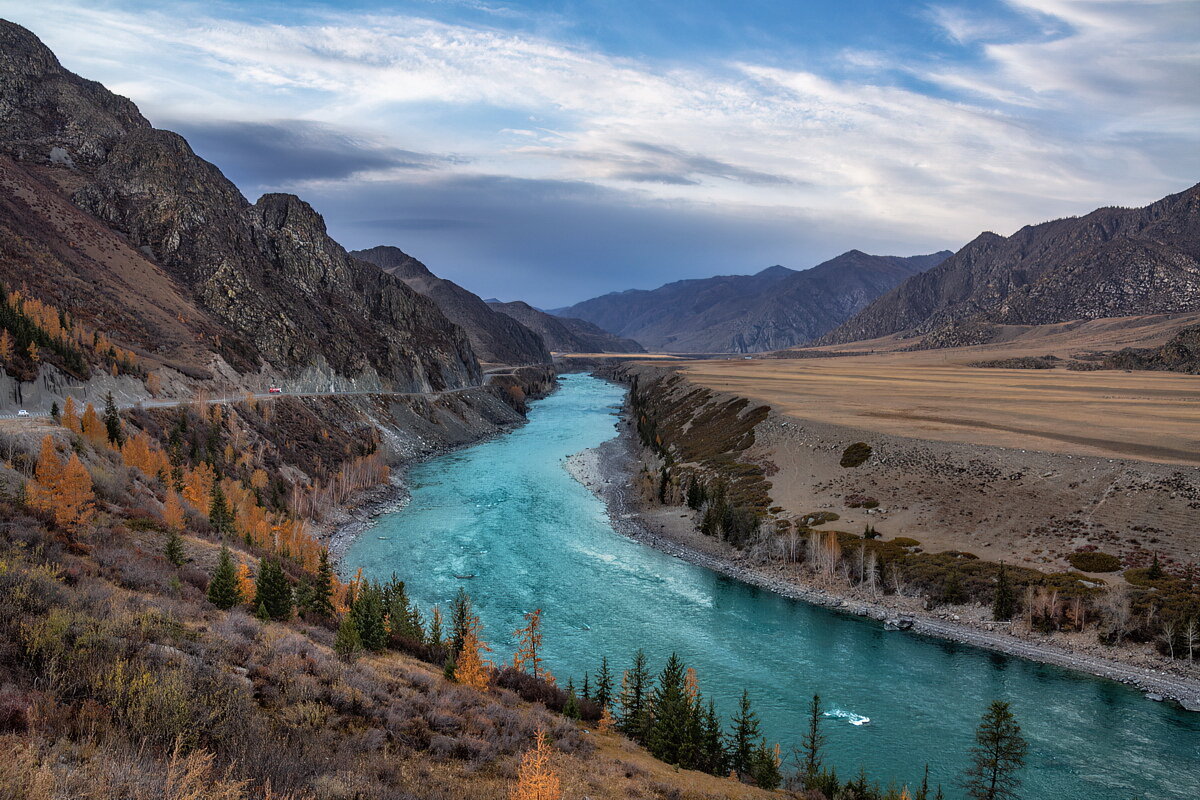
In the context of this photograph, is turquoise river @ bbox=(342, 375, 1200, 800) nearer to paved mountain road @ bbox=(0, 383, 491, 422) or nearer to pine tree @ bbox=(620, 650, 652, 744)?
pine tree @ bbox=(620, 650, 652, 744)

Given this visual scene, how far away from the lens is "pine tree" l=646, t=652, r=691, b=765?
25688 millimetres

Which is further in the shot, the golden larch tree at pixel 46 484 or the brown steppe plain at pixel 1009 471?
the brown steppe plain at pixel 1009 471

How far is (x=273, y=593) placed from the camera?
24969 mm

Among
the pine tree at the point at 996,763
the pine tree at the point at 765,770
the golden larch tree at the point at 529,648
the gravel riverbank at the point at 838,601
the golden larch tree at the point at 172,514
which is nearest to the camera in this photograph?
the pine tree at the point at 765,770

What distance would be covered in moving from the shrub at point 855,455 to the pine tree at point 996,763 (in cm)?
4544

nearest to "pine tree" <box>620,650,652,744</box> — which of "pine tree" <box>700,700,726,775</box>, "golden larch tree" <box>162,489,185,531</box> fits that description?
"pine tree" <box>700,700,726,775</box>

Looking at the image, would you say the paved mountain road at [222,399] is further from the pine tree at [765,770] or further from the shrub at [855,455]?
the shrub at [855,455]

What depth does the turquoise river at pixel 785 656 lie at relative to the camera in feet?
102

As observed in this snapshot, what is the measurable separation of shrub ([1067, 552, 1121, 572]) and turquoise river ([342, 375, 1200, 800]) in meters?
12.1

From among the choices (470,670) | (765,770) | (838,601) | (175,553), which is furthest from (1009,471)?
(175,553)

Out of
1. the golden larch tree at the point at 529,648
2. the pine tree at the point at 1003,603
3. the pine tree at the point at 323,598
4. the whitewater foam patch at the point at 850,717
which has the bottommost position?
the whitewater foam patch at the point at 850,717

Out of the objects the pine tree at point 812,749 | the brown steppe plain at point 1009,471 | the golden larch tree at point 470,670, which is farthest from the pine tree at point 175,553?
the brown steppe plain at point 1009,471

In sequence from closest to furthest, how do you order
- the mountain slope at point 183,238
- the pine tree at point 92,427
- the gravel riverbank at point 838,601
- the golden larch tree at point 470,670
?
the golden larch tree at point 470,670
the gravel riverbank at point 838,601
the pine tree at point 92,427
the mountain slope at point 183,238

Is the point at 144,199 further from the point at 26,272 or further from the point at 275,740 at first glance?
the point at 275,740
